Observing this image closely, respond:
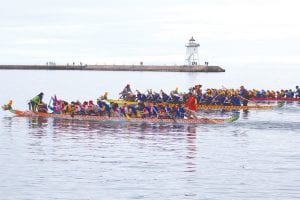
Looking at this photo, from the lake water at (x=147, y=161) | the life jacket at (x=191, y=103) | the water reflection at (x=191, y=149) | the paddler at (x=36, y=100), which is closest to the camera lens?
the lake water at (x=147, y=161)

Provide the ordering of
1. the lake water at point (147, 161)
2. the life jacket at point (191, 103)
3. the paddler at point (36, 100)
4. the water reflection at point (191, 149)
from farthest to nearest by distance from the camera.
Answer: the paddler at point (36, 100) < the life jacket at point (191, 103) < the water reflection at point (191, 149) < the lake water at point (147, 161)

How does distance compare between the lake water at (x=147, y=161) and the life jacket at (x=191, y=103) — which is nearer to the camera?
→ the lake water at (x=147, y=161)

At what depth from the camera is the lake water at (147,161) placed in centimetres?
2973

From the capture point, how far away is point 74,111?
180 feet

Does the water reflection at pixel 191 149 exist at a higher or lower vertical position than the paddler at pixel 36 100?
lower

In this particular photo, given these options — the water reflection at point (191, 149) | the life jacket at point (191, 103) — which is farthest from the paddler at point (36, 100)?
the water reflection at point (191, 149)

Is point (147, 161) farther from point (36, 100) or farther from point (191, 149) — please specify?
point (36, 100)

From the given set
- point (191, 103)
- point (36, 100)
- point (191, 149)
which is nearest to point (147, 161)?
point (191, 149)

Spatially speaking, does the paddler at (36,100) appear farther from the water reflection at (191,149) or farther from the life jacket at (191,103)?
the water reflection at (191,149)

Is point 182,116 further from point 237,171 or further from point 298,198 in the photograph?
point 298,198

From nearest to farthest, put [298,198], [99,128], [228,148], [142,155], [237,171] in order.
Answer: [298,198]
[237,171]
[142,155]
[228,148]
[99,128]

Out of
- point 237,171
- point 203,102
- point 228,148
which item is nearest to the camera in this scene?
point 237,171

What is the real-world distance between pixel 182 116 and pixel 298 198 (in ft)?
82.7

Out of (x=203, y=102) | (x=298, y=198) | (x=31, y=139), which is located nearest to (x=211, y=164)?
(x=298, y=198)
